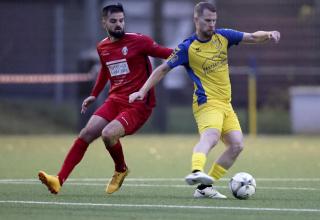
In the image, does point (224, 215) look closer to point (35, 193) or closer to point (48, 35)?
point (35, 193)

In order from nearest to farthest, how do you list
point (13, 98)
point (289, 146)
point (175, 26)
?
1. point (289, 146)
2. point (13, 98)
3. point (175, 26)

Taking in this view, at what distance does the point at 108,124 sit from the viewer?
11289 millimetres

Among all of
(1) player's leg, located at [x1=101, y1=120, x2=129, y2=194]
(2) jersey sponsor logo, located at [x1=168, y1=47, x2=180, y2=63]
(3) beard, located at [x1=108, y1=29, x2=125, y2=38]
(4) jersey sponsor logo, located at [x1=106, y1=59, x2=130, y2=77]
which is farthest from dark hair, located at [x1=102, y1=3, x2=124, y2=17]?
(1) player's leg, located at [x1=101, y1=120, x2=129, y2=194]

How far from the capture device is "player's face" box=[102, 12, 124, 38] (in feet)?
37.6

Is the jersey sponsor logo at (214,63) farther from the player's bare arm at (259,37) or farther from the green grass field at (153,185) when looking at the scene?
the green grass field at (153,185)

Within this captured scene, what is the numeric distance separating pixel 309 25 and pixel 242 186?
17.9 m

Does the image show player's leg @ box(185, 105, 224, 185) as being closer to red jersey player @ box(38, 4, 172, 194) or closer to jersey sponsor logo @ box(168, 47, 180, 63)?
jersey sponsor logo @ box(168, 47, 180, 63)

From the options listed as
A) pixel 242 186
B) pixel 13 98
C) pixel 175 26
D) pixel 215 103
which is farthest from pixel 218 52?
pixel 175 26

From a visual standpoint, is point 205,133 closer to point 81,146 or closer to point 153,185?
point 81,146

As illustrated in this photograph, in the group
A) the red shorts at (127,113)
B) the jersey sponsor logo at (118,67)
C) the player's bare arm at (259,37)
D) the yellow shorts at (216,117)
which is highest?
the player's bare arm at (259,37)

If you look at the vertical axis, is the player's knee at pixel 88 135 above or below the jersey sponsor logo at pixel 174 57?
below

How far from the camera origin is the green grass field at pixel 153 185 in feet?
30.8

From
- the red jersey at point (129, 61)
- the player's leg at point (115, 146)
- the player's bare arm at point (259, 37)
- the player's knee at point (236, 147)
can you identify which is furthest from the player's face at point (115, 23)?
the player's knee at point (236, 147)

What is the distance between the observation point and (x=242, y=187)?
10.6 m
